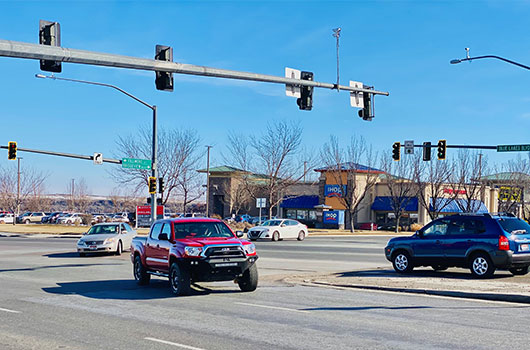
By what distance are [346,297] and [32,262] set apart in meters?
15.3

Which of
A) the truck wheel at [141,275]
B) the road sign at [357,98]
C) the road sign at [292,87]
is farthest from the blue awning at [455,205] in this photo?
the truck wheel at [141,275]

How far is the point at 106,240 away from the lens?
92.6 feet

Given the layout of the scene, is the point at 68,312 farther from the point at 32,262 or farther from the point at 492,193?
the point at 492,193

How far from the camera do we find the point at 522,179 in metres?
70.8

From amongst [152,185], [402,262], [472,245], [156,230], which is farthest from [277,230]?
[156,230]

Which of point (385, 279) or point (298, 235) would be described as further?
point (298, 235)

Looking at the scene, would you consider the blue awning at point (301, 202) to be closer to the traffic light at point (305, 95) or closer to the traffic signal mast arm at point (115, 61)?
the traffic light at point (305, 95)

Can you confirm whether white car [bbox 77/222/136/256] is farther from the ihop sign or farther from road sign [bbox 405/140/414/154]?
the ihop sign

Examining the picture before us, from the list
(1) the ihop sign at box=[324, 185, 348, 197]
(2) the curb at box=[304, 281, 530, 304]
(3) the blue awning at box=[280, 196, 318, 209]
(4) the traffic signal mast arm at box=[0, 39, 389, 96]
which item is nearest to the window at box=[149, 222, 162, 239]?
(4) the traffic signal mast arm at box=[0, 39, 389, 96]

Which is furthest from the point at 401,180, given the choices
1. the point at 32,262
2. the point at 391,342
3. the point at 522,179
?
the point at 391,342

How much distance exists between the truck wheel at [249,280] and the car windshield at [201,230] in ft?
3.49

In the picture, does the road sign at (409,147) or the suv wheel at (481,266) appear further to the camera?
the road sign at (409,147)

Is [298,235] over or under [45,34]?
under

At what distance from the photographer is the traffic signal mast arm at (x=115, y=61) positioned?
1289cm
